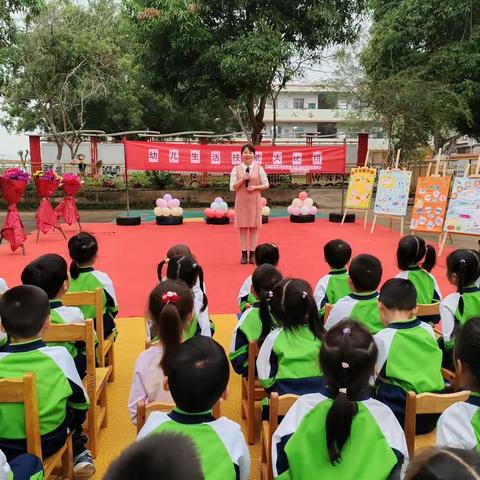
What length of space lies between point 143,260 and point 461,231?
4100mm

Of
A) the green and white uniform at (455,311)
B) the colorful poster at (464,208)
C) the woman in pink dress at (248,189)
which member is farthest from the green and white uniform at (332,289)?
the colorful poster at (464,208)

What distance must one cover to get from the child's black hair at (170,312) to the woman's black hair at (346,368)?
63 cm

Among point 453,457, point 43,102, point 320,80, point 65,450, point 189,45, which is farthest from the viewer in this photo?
point 320,80

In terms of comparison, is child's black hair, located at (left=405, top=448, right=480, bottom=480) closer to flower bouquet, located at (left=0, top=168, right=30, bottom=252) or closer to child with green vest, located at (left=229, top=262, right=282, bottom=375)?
child with green vest, located at (left=229, top=262, right=282, bottom=375)

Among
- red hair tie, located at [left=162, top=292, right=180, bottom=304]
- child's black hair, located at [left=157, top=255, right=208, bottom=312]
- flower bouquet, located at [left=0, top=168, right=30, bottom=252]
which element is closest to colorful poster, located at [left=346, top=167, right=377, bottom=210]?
flower bouquet, located at [left=0, top=168, right=30, bottom=252]

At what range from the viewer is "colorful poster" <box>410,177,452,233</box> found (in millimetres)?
6773

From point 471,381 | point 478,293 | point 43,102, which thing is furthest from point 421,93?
point 471,381

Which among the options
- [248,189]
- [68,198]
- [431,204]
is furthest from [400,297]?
[68,198]

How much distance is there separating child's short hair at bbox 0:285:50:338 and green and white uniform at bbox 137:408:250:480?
0.62m

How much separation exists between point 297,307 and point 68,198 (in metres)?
6.43

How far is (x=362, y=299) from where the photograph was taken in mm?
2338

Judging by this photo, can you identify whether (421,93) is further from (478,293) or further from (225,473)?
(225,473)

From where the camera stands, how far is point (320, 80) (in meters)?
20.9

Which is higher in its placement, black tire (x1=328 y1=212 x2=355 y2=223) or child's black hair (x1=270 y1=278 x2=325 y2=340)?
child's black hair (x1=270 y1=278 x2=325 y2=340)
